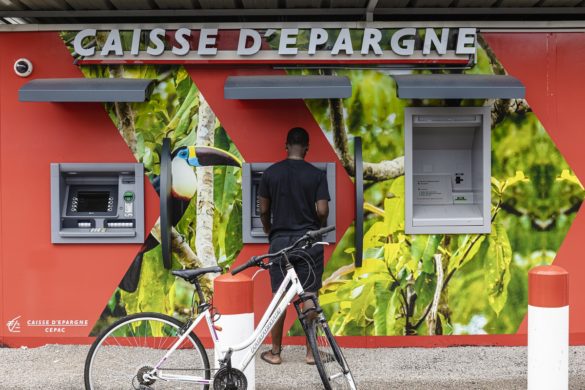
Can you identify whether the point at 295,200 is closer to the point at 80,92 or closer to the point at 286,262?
the point at 286,262

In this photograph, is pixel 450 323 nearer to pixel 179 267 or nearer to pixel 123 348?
pixel 179 267

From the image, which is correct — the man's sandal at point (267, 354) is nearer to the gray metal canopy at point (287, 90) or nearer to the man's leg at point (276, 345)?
the man's leg at point (276, 345)

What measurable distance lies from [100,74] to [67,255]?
154 cm

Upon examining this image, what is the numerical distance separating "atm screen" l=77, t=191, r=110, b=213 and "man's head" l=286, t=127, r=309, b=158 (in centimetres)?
169

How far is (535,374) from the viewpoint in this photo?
3637 mm

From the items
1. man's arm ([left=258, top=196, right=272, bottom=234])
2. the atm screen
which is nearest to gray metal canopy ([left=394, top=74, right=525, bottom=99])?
man's arm ([left=258, top=196, right=272, bottom=234])

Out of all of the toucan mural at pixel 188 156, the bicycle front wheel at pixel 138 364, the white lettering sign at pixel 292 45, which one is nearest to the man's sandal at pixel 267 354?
the toucan mural at pixel 188 156

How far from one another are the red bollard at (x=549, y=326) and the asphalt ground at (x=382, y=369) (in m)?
0.86

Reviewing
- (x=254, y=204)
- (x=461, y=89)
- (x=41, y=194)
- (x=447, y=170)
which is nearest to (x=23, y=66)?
(x=41, y=194)

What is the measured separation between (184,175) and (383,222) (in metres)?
1.71

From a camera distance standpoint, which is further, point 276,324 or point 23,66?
point 23,66

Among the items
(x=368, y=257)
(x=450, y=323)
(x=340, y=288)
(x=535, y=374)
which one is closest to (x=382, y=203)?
(x=368, y=257)

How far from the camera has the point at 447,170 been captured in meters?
5.50

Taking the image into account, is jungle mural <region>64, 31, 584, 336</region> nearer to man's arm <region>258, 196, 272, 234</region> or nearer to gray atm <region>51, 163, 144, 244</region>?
gray atm <region>51, 163, 144, 244</region>
